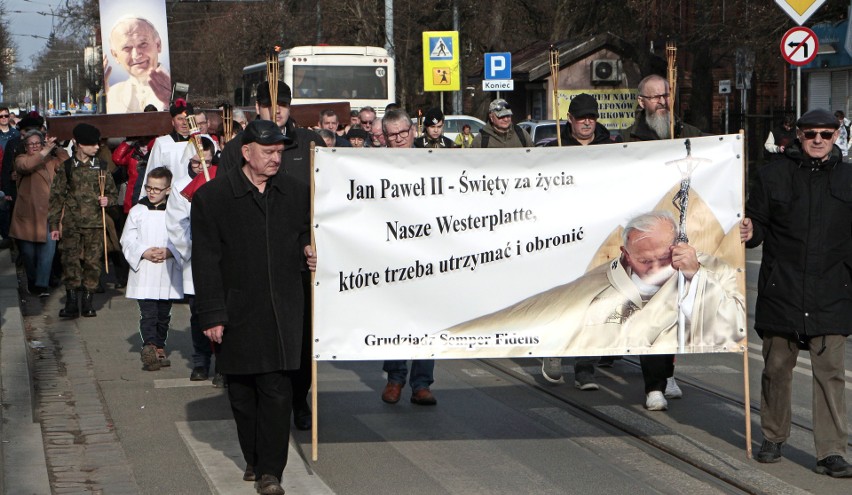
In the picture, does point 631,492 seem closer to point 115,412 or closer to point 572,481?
point 572,481

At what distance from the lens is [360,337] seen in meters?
6.71

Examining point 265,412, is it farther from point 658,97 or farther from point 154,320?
point 154,320

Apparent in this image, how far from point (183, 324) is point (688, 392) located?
5.36 metres

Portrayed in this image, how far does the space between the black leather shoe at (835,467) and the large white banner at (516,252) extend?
752mm

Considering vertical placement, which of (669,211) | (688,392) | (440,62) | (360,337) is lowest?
(688,392)

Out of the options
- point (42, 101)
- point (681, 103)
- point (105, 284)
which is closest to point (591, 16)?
point (681, 103)

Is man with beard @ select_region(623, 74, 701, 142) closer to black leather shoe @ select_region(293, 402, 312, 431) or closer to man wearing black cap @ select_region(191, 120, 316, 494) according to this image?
black leather shoe @ select_region(293, 402, 312, 431)

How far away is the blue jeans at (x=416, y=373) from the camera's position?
333 inches

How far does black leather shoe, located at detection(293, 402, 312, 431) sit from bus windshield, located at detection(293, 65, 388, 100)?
20.7 meters

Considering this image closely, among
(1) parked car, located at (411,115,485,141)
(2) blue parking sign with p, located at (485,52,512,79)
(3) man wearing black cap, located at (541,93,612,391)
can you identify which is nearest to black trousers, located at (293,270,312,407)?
(3) man wearing black cap, located at (541,93,612,391)

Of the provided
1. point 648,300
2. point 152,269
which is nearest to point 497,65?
point 152,269

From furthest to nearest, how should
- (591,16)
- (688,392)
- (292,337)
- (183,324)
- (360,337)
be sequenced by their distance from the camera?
1. (591,16)
2. (183,324)
3. (688,392)
4. (360,337)
5. (292,337)

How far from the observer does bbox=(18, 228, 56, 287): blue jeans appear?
1425 centimetres

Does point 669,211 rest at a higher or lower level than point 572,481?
higher
